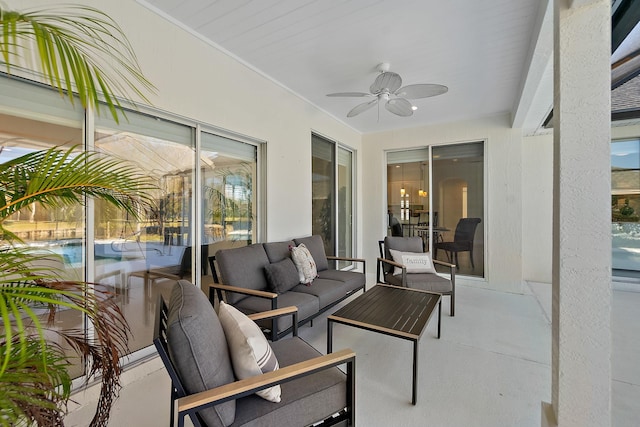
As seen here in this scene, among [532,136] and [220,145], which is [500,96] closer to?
[532,136]

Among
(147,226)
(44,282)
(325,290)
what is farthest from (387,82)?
(44,282)

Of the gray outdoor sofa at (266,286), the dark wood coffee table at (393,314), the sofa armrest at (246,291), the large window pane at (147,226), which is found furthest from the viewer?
the gray outdoor sofa at (266,286)

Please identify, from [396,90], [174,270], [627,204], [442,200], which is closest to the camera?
[174,270]

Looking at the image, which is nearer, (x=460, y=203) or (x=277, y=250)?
(x=277, y=250)

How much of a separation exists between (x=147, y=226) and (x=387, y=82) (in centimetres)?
254

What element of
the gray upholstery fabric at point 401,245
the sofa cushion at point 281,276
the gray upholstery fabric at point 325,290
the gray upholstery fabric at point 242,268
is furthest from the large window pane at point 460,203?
the gray upholstery fabric at point 242,268

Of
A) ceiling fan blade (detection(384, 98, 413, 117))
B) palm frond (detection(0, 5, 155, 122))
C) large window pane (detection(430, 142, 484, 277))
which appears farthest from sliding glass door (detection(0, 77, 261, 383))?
large window pane (detection(430, 142, 484, 277))

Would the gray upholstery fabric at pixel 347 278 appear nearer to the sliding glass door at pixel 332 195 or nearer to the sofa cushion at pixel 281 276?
the sofa cushion at pixel 281 276

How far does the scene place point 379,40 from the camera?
2.56 metres

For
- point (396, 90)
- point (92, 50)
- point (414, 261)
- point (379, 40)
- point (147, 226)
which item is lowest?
point (414, 261)

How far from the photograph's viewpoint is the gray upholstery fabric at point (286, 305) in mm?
2292

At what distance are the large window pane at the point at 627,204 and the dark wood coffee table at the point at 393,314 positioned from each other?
3.39 metres

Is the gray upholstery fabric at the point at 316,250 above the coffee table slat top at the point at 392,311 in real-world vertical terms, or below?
above

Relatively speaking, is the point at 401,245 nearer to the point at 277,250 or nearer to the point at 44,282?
the point at 277,250
